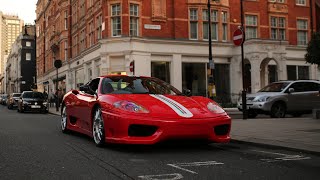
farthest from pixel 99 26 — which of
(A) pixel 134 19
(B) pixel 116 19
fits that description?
(A) pixel 134 19

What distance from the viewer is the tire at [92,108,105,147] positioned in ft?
24.6

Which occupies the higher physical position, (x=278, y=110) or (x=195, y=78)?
(x=195, y=78)

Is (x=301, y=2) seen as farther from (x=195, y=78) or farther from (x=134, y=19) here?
(x=134, y=19)

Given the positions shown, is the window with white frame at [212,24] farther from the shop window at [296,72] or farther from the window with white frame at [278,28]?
the shop window at [296,72]

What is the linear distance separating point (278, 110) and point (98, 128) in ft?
33.6

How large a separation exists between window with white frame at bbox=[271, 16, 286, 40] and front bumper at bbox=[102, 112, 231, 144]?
3029 centimetres

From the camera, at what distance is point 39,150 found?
7355mm

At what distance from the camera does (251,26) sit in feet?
113

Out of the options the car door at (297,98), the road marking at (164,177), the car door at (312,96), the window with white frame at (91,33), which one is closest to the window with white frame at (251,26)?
the window with white frame at (91,33)

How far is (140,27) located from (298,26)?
1526cm

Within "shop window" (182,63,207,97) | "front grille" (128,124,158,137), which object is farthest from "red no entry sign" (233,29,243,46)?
"shop window" (182,63,207,97)

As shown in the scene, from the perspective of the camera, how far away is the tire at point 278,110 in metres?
16.0

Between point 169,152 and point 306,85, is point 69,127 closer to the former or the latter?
point 169,152

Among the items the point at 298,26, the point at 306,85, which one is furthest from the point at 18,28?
the point at 306,85
